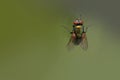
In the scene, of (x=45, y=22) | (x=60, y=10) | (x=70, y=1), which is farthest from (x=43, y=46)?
(x=70, y=1)

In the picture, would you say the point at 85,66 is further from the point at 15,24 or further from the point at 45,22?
the point at 15,24

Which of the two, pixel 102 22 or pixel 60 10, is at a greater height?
pixel 60 10

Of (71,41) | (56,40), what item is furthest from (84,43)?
(56,40)

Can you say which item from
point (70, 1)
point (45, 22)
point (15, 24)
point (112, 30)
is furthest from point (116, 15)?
point (15, 24)

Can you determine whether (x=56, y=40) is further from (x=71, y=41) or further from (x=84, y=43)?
(x=84, y=43)

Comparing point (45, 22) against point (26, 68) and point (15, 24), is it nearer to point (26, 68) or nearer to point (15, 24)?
point (15, 24)

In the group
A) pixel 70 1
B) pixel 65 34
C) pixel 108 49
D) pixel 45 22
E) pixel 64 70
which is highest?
pixel 70 1
